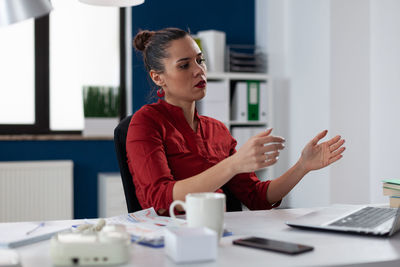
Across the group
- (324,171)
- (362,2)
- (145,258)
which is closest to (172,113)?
(145,258)

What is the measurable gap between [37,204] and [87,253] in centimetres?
290

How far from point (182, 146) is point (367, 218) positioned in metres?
0.66

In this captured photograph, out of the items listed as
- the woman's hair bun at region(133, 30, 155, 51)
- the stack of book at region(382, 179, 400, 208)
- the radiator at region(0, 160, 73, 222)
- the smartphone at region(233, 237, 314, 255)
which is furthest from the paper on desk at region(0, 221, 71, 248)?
the radiator at region(0, 160, 73, 222)

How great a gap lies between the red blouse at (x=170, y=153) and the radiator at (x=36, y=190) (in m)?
2.02

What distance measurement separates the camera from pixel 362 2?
3.58 metres

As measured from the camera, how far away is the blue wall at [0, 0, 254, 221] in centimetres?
367

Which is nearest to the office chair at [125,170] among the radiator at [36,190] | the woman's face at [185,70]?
the woman's face at [185,70]

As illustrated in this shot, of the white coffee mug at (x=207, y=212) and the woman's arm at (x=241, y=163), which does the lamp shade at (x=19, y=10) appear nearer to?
the white coffee mug at (x=207, y=212)

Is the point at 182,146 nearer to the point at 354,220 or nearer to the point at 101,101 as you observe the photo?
the point at 354,220

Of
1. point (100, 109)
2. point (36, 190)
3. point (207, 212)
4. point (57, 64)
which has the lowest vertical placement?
point (36, 190)

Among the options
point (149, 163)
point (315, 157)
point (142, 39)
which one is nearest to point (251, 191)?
Result: point (315, 157)

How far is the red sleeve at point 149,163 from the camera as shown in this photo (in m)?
1.42

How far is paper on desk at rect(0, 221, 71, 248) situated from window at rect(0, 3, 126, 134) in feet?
8.97

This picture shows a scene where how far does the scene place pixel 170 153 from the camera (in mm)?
1622
